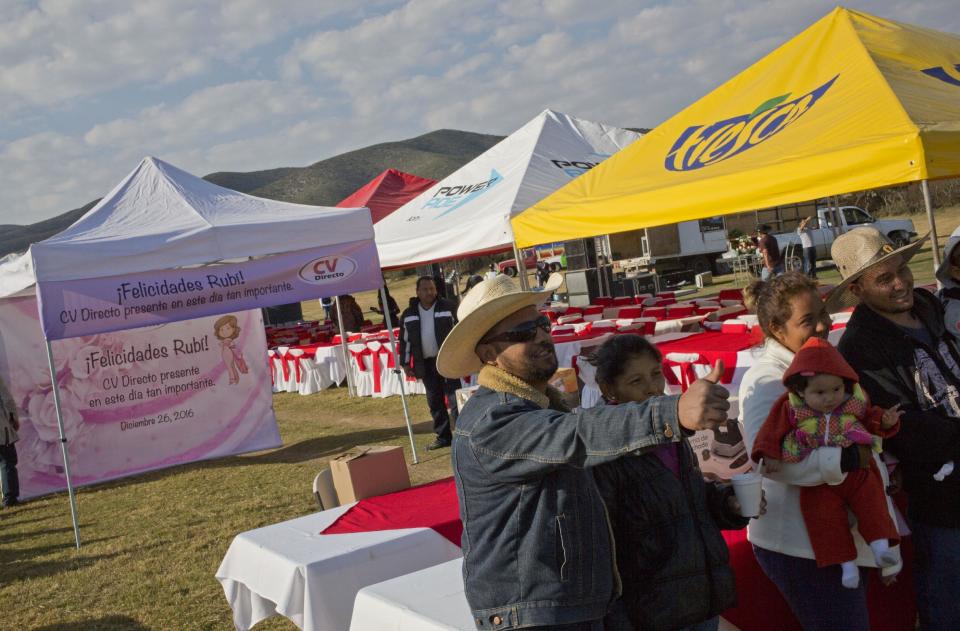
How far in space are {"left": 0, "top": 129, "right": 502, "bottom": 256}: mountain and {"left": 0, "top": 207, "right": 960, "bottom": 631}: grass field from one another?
14023 centimetres

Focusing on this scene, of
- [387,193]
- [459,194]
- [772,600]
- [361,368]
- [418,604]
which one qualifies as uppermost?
[387,193]

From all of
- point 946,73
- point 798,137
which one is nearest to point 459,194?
point 798,137

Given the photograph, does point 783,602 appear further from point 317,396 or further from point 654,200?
point 317,396

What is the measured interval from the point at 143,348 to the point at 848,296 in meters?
9.13

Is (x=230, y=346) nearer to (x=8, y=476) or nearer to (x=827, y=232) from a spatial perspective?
(x=8, y=476)

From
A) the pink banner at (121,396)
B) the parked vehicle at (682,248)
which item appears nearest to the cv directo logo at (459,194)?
the pink banner at (121,396)

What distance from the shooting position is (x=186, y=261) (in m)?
7.99

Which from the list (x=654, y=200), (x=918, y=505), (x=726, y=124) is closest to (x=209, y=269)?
(x=654, y=200)

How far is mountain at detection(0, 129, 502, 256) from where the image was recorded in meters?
155

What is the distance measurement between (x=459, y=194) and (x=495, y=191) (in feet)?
3.47

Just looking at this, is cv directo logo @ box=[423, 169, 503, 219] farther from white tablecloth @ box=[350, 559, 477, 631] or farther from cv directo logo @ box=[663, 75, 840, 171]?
white tablecloth @ box=[350, 559, 477, 631]

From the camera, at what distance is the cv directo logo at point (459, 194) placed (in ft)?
41.1

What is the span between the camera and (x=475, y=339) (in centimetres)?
226

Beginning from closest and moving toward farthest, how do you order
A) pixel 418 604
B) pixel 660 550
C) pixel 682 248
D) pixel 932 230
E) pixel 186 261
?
pixel 660 550
pixel 418 604
pixel 932 230
pixel 186 261
pixel 682 248
